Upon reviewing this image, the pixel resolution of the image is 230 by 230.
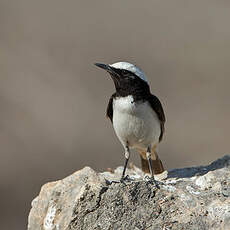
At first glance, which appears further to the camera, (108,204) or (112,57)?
(112,57)

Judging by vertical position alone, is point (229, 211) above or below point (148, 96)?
below

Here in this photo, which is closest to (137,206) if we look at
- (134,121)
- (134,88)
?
(134,121)

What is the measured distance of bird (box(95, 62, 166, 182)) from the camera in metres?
7.39

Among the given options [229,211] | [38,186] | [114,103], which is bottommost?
[38,186]

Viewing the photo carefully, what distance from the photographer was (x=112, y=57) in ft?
68.3

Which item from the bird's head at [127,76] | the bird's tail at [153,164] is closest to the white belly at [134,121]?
the bird's head at [127,76]

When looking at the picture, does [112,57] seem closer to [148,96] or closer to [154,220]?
[148,96]

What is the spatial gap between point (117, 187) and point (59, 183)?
3.37 ft

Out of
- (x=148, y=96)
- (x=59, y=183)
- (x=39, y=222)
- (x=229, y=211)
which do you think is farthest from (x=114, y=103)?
(x=229, y=211)

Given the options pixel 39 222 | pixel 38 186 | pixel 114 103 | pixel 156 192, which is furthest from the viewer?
pixel 38 186

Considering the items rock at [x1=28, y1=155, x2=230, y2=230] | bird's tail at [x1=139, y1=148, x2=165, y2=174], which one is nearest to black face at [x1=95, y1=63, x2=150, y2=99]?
bird's tail at [x1=139, y1=148, x2=165, y2=174]

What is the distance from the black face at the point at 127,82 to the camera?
738 cm

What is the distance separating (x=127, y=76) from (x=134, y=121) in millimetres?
547

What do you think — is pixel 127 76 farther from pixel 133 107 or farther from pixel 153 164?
pixel 153 164
